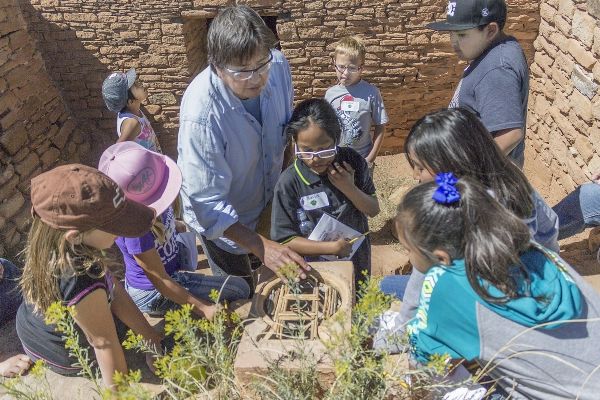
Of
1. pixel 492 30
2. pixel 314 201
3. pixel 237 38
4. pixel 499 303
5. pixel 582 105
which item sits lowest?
pixel 582 105

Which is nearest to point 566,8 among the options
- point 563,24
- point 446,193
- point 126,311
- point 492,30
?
point 563,24

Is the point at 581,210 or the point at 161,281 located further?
the point at 581,210

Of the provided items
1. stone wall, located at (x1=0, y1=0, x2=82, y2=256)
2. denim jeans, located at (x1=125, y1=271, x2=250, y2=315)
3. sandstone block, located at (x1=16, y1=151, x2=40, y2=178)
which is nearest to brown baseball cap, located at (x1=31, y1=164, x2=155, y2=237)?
denim jeans, located at (x1=125, y1=271, x2=250, y2=315)

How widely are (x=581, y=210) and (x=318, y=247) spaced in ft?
6.24

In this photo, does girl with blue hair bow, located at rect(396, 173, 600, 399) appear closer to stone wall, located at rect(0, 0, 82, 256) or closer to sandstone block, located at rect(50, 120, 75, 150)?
stone wall, located at rect(0, 0, 82, 256)

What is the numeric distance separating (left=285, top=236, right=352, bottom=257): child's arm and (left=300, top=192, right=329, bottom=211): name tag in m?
0.17

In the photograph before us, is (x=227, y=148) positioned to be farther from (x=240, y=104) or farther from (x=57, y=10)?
(x=57, y=10)

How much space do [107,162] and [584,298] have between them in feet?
6.69

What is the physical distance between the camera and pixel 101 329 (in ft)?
6.35

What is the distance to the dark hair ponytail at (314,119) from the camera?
244 cm

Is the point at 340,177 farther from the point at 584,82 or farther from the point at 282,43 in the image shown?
the point at 282,43

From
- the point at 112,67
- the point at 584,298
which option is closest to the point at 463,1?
the point at 584,298

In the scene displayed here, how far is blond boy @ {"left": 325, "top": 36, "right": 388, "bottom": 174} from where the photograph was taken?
13.5 feet

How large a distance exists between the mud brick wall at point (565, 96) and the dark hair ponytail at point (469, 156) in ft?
7.73
